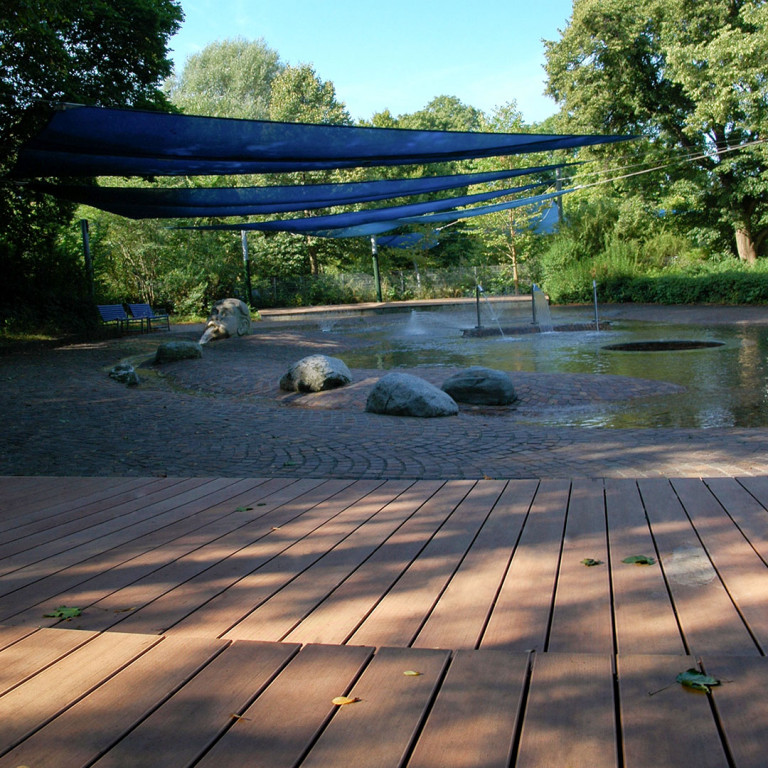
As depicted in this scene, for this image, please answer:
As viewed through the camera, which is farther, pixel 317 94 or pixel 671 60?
pixel 317 94

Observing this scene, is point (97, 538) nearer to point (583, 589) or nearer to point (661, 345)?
point (583, 589)

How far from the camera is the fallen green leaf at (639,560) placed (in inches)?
85.4

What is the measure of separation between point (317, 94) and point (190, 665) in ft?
106

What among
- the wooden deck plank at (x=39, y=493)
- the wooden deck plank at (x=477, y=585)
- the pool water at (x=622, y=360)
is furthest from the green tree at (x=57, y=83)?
the wooden deck plank at (x=477, y=585)

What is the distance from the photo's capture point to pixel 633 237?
23.8 metres

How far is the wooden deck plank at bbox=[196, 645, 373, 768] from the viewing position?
4.13 ft

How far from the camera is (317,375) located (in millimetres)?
7672

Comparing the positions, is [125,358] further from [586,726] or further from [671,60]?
[671,60]

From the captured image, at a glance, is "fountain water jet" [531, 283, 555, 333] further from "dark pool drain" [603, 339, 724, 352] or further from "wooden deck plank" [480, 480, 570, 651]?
"wooden deck plank" [480, 480, 570, 651]

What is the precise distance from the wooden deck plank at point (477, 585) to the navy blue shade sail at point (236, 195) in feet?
20.3

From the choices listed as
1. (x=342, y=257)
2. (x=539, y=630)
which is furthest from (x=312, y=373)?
(x=342, y=257)

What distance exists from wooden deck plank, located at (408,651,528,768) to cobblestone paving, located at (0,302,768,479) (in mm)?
2249

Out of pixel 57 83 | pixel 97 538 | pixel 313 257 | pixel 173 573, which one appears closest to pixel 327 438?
pixel 97 538

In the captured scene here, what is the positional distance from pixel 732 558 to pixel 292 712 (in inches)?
56.7
